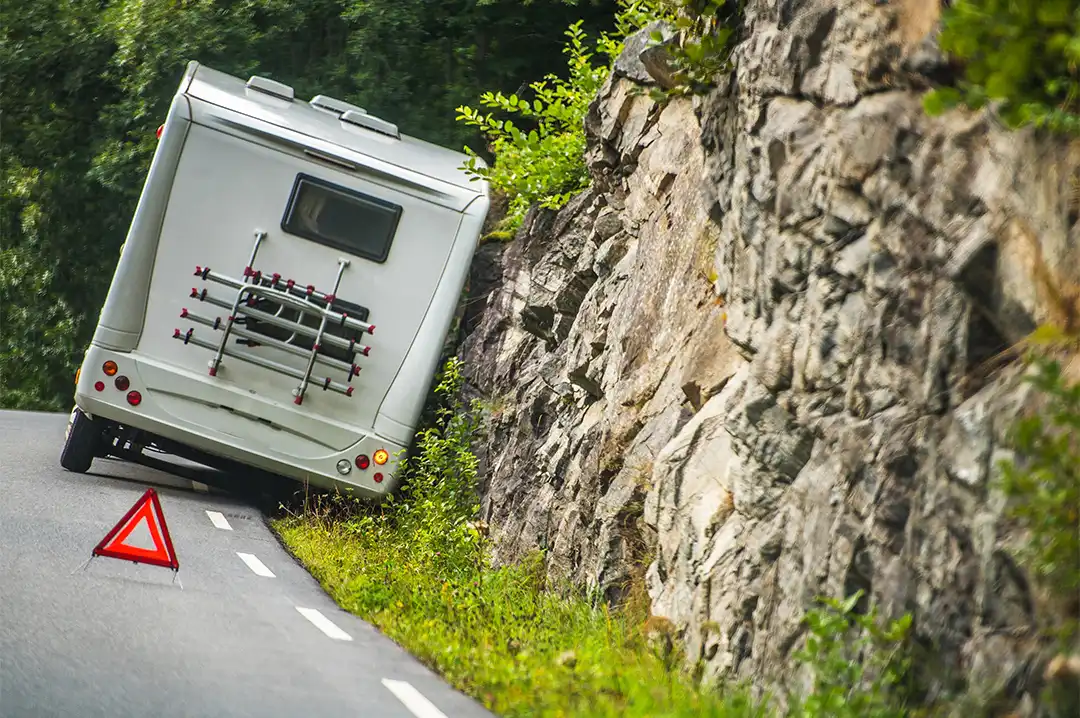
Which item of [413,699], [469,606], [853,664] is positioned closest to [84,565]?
[469,606]

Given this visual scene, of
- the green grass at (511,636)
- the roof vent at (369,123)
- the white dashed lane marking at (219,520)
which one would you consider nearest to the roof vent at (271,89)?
the roof vent at (369,123)

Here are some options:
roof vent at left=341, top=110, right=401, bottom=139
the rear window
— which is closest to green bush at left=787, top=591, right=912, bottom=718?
the rear window

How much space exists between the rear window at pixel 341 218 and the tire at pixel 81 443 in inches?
123

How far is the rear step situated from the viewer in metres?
13.0

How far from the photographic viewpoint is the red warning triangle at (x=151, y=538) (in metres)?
9.42

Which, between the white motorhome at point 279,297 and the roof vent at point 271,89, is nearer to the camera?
the white motorhome at point 279,297

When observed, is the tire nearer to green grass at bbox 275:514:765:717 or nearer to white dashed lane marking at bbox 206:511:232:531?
white dashed lane marking at bbox 206:511:232:531

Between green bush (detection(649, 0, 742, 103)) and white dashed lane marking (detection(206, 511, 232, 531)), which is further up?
green bush (detection(649, 0, 742, 103))

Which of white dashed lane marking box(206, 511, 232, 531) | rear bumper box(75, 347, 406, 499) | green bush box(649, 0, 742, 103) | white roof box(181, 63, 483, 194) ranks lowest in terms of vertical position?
white dashed lane marking box(206, 511, 232, 531)

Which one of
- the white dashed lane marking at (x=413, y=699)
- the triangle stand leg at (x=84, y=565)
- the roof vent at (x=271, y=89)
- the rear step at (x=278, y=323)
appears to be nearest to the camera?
the white dashed lane marking at (x=413, y=699)

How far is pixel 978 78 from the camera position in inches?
217

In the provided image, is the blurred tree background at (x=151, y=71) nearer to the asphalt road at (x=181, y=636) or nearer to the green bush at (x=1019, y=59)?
the asphalt road at (x=181, y=636)

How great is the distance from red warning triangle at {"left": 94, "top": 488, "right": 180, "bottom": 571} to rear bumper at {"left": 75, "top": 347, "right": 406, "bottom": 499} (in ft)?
11.4

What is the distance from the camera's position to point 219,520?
520 inches
